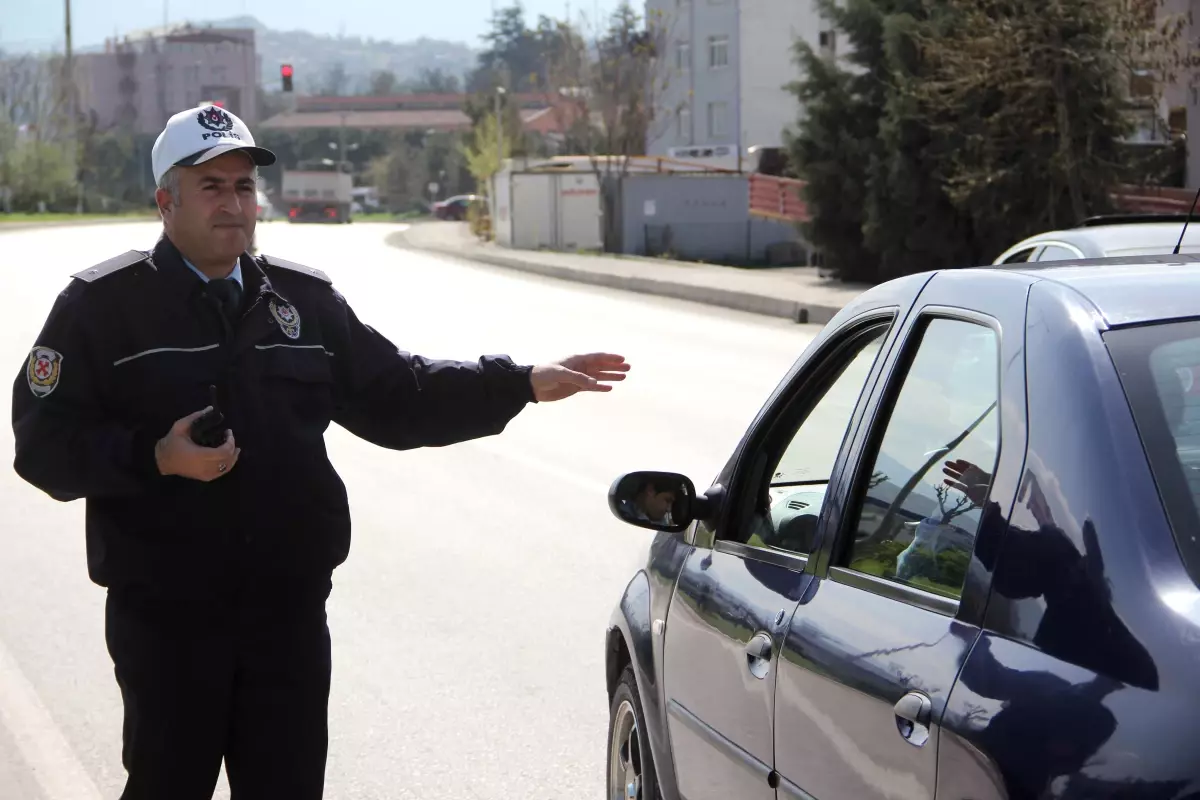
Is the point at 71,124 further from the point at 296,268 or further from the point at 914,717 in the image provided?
the point at 914,717

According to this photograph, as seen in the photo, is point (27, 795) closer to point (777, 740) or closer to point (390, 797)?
point (390, 797)

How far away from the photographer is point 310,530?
3764 millimetres

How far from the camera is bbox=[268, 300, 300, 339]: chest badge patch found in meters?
3.80

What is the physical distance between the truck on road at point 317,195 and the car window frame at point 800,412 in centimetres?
10261

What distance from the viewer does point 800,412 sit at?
12.3ft

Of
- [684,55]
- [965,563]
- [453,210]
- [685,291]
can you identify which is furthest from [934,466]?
[453,210]

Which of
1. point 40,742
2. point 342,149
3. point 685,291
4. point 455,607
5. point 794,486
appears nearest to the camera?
point 794,486

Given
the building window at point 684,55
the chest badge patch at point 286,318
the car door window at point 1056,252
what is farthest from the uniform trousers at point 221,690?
the building window at point 684,55

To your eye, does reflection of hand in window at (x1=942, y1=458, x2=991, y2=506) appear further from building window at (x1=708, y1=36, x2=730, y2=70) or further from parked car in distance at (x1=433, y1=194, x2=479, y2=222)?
parked car in distance at (x1=433, y1=194, x2=479, y2=222)

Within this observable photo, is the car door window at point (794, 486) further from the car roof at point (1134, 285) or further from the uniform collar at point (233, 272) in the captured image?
the uniform collar at point (233, 272)

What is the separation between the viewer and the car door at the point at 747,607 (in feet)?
10.7

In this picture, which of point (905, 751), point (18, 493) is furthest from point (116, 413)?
point (18, 493)

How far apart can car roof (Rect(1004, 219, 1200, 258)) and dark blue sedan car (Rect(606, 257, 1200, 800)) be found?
599cm

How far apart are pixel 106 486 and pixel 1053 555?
6.58 feet
